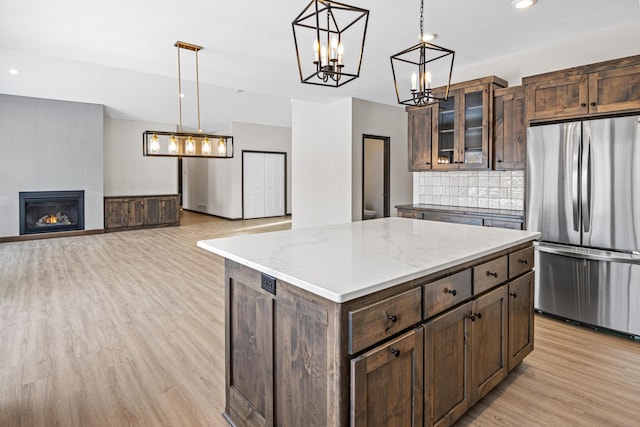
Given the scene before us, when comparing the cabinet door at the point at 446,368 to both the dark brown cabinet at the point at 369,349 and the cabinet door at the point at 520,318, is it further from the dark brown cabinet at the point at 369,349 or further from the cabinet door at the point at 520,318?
the cabinet door at the point at 520,318

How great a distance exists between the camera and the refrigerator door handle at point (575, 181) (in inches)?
124

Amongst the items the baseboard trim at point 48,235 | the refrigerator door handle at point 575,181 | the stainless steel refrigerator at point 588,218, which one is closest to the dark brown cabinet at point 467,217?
the stainless steel refrigerator at point 588,218

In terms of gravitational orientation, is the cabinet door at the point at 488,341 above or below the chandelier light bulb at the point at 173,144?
below

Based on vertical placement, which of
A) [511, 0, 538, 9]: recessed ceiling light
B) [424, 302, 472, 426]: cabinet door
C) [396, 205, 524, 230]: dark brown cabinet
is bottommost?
[424, 302, 472, 426]: cabinet door

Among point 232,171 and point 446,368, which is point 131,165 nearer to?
point 232,171

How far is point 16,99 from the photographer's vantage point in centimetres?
736

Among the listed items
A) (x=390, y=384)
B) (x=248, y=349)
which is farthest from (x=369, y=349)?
(x=248, y=349)

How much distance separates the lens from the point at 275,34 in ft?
12.2

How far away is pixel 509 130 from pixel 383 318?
3.38 m

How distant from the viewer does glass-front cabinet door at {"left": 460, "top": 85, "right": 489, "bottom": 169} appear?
13.6 feet

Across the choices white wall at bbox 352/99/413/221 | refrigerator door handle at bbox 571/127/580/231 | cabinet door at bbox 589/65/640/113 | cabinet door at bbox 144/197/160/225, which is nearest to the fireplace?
cabinet door at bbox 144/197/160/225

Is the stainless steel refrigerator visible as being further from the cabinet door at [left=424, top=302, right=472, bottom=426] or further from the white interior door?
the white interior door

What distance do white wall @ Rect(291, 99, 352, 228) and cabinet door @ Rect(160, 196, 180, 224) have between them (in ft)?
12.4

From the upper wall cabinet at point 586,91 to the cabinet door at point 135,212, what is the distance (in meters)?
8.55
